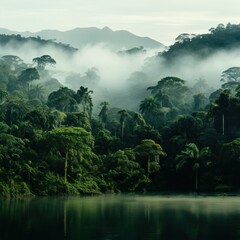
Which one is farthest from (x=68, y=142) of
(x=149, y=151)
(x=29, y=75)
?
(x=29, y=75)

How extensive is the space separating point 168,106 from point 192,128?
127ft

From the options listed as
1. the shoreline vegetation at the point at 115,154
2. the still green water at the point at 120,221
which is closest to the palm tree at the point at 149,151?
the shoreline vegetation at the point at 115,154

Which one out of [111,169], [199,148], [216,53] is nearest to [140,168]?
[111,169]

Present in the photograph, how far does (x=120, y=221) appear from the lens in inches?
1566

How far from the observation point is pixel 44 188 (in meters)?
69.6

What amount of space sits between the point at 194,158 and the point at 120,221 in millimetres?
42304

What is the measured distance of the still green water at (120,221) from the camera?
108 ft

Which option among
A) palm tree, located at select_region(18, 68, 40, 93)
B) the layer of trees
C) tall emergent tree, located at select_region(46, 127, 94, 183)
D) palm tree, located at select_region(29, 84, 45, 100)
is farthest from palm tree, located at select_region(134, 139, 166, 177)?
palm tree, located at select_region(18, 68, 40, 93)

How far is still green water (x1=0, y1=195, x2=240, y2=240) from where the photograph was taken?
108 ft

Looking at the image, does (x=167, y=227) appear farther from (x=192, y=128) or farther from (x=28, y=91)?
(x=28, y=91)

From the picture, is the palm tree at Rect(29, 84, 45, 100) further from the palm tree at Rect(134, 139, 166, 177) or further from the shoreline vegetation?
the palm tree at Rect(134, 139, 166, 177)

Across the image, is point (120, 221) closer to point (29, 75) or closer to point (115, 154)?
point (115, 154)

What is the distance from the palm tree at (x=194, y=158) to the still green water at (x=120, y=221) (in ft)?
85.6

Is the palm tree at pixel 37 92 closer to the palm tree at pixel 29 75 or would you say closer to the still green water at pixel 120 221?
the palm tree at pixel 29 75
